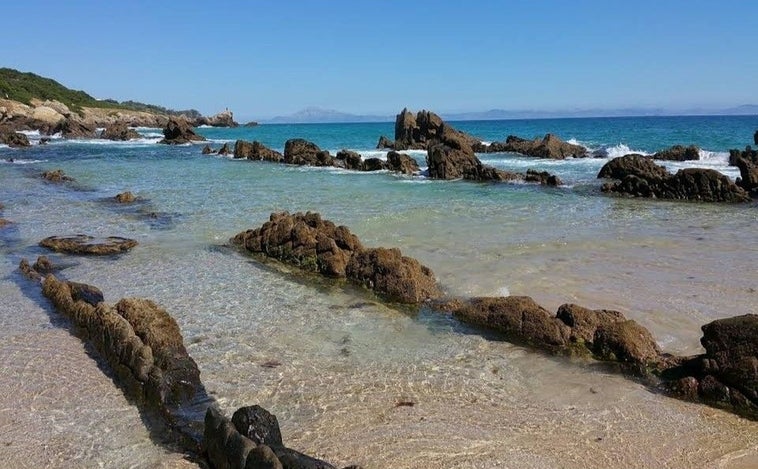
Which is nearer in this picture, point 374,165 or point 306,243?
point 306,243

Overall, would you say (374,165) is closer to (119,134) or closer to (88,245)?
(88,245)

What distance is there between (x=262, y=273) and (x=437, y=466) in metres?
8.50

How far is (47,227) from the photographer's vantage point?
1944 centimetres

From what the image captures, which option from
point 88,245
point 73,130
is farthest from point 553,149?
point 73,130

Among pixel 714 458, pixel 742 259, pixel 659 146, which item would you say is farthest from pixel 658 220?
pixel 659 146

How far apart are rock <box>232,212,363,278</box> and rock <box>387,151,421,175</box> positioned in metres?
23.8

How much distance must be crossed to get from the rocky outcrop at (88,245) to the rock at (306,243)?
115 inches

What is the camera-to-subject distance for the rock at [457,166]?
35.0 meters

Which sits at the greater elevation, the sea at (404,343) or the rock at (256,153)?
the rock at (256,153)

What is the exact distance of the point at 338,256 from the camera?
44.9 ft

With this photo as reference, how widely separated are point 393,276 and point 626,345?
15.7 ft

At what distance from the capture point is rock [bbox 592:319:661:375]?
8430 millimetres

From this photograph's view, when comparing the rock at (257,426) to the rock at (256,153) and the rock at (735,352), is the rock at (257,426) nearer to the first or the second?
the rock at (735,352)

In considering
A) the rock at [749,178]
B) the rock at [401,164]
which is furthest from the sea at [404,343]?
the rock at [401,164]
